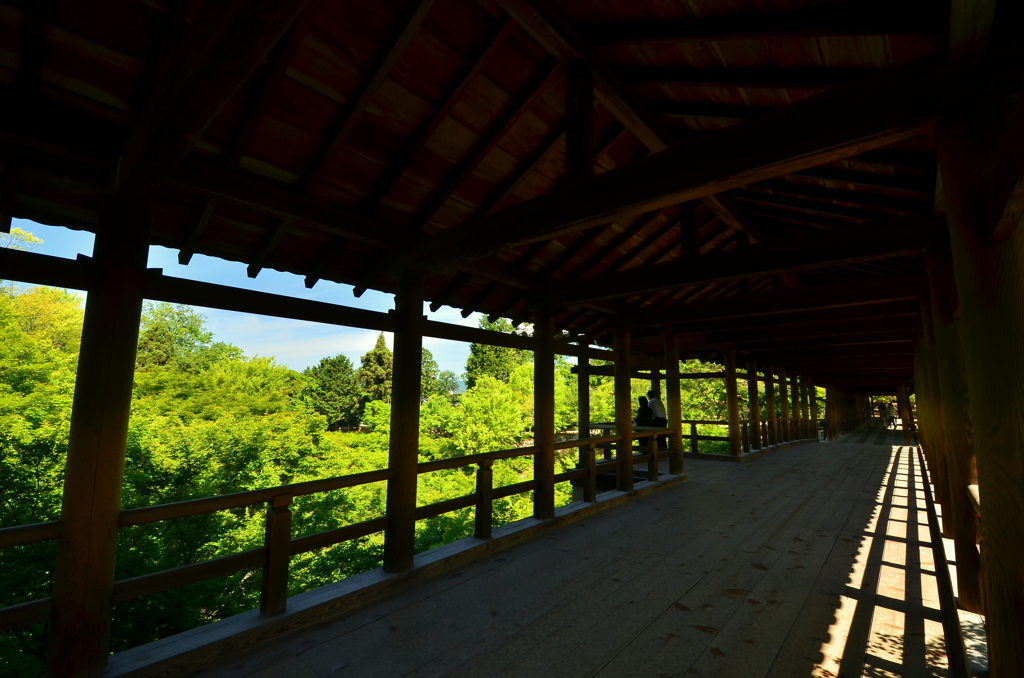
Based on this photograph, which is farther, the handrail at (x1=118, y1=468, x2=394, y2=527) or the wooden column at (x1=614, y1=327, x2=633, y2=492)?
the wooden column at (x1=614, y1=327, x2=633, y2=492)

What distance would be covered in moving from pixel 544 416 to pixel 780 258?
311 cm

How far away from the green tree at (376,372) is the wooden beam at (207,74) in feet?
117

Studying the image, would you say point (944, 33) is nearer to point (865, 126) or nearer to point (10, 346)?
point (865, 126)

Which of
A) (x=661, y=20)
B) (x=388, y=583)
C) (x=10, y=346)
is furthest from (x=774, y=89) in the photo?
(x=10, y=346)

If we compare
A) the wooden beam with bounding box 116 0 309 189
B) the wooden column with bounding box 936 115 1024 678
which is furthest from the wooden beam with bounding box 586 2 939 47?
the wooden beam with bounding box 116 0 309 189

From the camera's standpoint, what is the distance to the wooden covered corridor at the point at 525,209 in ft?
6.06

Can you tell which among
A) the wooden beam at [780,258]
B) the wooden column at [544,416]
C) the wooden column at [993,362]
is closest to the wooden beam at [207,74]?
the wooden column at [993,362]

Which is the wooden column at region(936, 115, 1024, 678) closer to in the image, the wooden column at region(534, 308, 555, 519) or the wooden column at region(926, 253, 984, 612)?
A: the wooden column at region(926, 253, 984, 612)

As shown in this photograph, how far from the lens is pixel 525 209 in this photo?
10.9 ft

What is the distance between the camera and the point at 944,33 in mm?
1898

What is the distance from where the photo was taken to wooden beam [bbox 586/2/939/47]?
2.04m

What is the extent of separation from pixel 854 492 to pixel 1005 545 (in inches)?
283

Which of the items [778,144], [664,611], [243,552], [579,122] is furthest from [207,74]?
[664,611]

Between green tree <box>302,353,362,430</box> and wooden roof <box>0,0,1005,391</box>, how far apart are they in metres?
28.6
